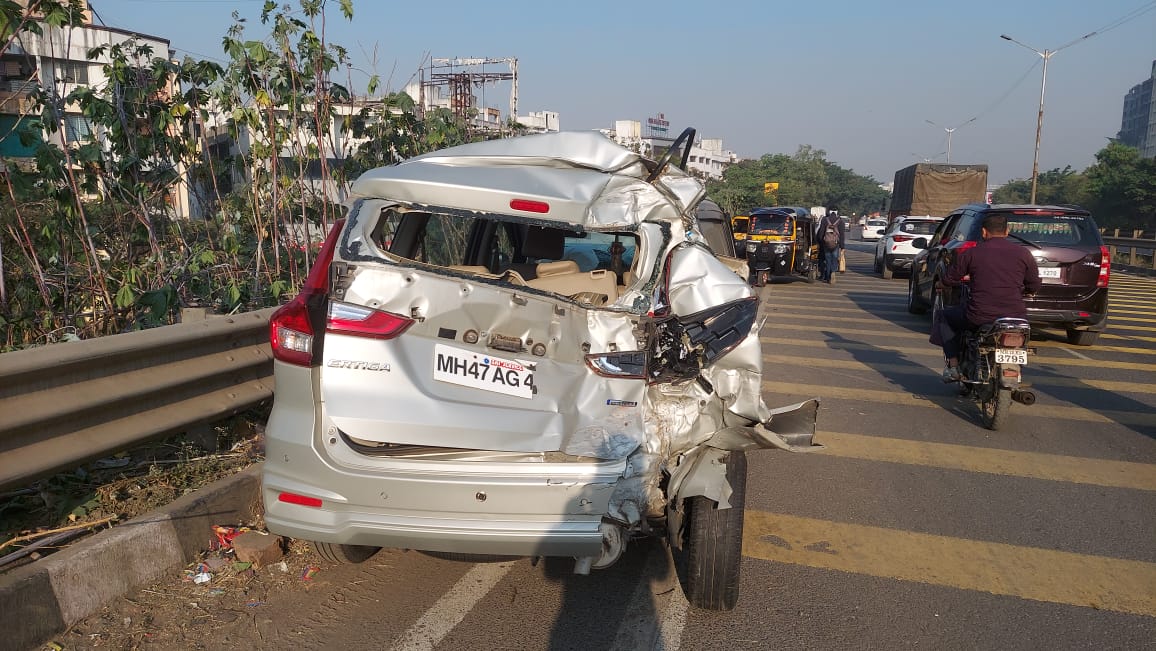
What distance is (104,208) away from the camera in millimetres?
7281

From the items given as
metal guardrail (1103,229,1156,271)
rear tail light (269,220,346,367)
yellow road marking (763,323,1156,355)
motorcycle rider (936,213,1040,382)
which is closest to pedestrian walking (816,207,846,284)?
yellow road marking (763,323,1156,355)

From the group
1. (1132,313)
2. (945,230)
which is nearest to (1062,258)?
(945,230)

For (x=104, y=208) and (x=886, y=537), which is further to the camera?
(x=104, y=208)

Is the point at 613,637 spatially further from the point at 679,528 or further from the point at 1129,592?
the point at 1129,592

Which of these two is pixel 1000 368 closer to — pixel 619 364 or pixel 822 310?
pixel 619 364

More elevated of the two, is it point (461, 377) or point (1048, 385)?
A: point (461, 377)

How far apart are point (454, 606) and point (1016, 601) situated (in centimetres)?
255

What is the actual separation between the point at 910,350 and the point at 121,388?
30.3 feet

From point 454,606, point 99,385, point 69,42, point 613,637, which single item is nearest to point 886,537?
point 613,637

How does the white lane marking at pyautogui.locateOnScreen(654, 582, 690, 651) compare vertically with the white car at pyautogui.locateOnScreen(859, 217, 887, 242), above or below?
below

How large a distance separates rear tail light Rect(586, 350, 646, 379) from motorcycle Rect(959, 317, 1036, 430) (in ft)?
15.1

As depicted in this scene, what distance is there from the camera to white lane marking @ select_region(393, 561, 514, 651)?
334 cm

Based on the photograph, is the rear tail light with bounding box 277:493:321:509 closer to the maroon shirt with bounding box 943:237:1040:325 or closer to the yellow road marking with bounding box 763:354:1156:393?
the maroon shirt with bounding box 943:237:1040:325

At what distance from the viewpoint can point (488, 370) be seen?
3.25 meters
